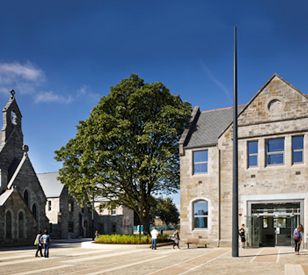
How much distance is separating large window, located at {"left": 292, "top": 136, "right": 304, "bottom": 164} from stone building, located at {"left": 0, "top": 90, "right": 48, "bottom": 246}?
90.4 ft

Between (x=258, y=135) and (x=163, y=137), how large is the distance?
8.40 metres

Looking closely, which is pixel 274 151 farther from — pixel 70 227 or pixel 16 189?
pixel 70 227

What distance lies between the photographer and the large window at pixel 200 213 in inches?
1160

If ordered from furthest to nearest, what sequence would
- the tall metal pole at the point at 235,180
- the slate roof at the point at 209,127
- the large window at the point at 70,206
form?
the large window at the point at 70,206, the slate roof at the point at 209,127, the tall metal pole at the point at 235,180

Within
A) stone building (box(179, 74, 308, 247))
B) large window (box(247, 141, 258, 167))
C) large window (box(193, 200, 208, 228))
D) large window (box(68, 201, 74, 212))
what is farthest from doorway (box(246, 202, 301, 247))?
large window (box(68, 201, 74, 212))

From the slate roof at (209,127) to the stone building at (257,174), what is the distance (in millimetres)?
126

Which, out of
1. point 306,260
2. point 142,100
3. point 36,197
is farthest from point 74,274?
point 36,197

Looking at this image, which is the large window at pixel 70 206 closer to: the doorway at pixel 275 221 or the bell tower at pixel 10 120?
the bell tower at pixel 10 120

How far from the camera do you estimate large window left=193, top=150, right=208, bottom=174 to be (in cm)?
3023

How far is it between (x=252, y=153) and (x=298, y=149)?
3.11 m

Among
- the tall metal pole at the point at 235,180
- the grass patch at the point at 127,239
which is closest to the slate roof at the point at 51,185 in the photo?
the grass patch at the point at 127,239

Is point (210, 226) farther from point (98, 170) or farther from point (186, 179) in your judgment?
point (98, 170)

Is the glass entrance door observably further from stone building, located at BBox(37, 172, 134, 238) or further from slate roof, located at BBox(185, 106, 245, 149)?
stone building, located at BBox(37, 172, 134, 238)

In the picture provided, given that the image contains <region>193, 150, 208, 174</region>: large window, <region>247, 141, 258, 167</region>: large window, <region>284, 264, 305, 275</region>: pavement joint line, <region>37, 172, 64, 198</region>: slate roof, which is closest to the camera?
<region>284, 264, 305, 275</region>: pavement joint line
